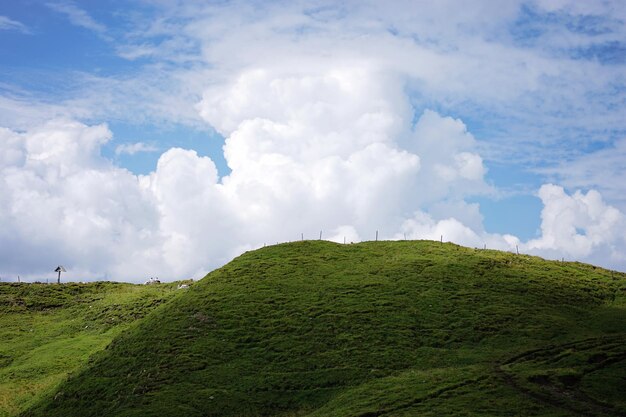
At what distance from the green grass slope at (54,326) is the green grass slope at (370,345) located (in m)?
13.9

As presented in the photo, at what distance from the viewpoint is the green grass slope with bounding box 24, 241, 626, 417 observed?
56.6 m

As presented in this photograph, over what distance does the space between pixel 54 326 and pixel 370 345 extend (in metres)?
64.8

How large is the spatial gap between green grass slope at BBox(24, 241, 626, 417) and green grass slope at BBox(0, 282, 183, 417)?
1394 cm

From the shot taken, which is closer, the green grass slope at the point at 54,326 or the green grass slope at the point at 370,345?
the green grass slope at the point at 370,345

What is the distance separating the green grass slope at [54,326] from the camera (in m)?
83.5

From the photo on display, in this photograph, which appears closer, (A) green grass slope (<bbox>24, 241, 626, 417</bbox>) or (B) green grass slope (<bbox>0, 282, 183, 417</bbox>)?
(A) green grass slope (<bbox>24, 241, 626, 417</bbox>)

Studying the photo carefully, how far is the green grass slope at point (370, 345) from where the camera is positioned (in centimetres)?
5656

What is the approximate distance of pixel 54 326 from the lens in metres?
108

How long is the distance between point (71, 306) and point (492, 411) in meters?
93.0

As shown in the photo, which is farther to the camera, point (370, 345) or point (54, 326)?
point (54, 326)

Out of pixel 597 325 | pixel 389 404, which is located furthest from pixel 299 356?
pixel 597 325

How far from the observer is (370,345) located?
69.7 m

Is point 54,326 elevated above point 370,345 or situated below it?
above

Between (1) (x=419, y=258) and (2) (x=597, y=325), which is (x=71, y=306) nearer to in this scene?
(1) (x=419, y=258)
